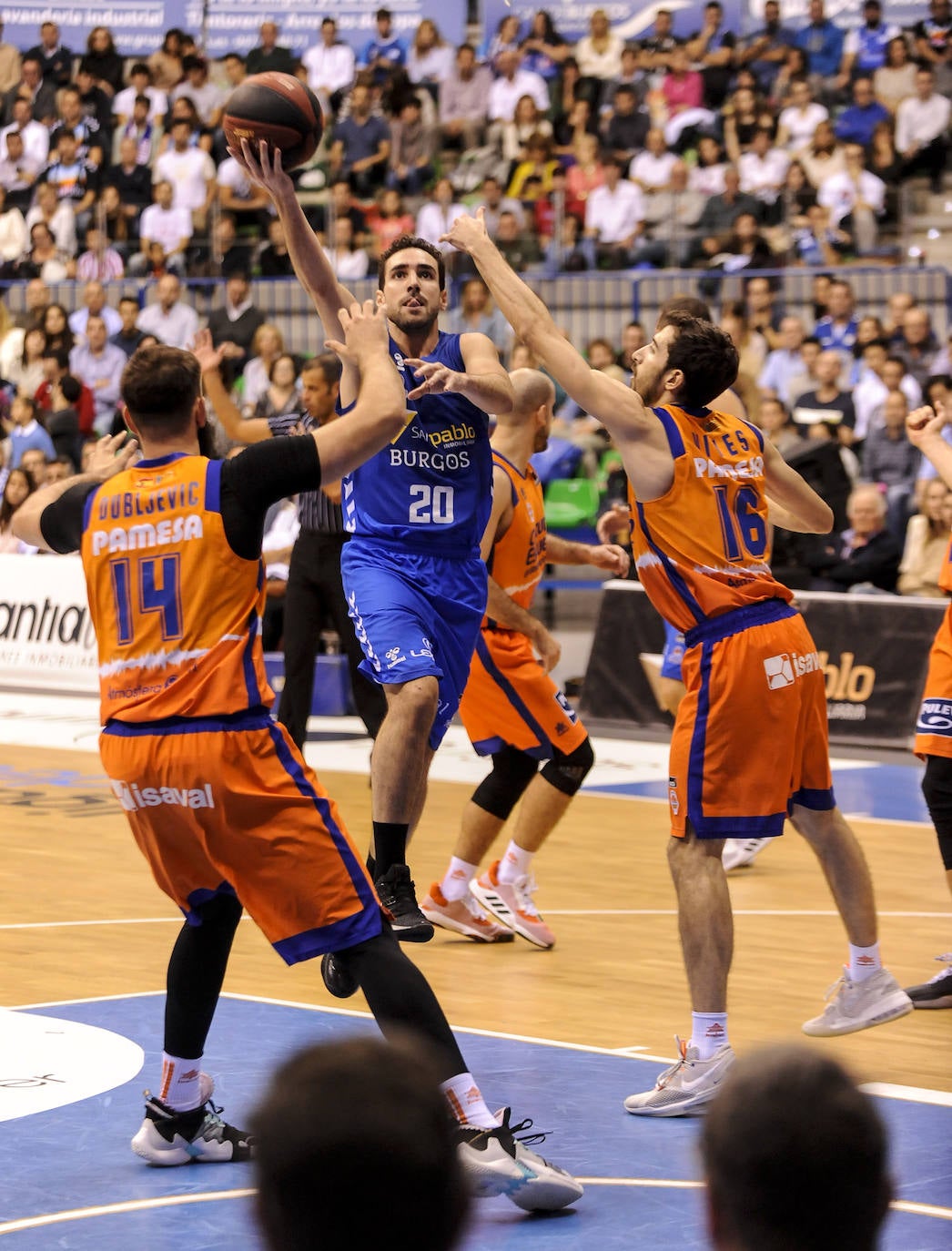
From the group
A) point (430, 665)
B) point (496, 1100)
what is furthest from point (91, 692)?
point (496, 1100)

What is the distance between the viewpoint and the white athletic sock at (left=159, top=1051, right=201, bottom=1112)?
184 inches

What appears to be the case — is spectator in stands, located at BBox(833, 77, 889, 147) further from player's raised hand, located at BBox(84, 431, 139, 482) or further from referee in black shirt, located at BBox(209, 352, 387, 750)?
player's raised hand, located at BBox(84, 431, 139, 482)

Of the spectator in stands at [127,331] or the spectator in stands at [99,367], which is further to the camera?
the spectator in stands at [127,331]

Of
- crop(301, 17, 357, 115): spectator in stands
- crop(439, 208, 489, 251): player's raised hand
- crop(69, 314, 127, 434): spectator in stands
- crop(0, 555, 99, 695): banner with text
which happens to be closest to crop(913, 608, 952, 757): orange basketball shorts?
crop(439, 208, 489, 251): player's raised hand

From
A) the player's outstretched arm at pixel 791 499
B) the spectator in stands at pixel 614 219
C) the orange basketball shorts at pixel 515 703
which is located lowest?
the orange basketball shorts at pixel 515 703

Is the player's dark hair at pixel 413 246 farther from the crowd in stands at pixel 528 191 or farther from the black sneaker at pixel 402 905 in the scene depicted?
the crowd in stands at pixel 528 191

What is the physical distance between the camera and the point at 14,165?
22.8 metres

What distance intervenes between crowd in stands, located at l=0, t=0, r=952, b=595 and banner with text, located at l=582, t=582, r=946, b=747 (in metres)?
1.13

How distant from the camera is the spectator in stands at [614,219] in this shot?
728 inches

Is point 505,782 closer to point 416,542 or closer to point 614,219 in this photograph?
point 416,542

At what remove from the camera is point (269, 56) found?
21.8 meters

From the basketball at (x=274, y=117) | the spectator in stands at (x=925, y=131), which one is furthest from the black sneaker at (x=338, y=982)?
the spectator in stands at (x=925, y=131)

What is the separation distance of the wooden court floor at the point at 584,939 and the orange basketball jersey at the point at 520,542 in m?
1.38

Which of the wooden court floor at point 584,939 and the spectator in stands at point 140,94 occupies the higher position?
the spectator in stands at point 140,94
